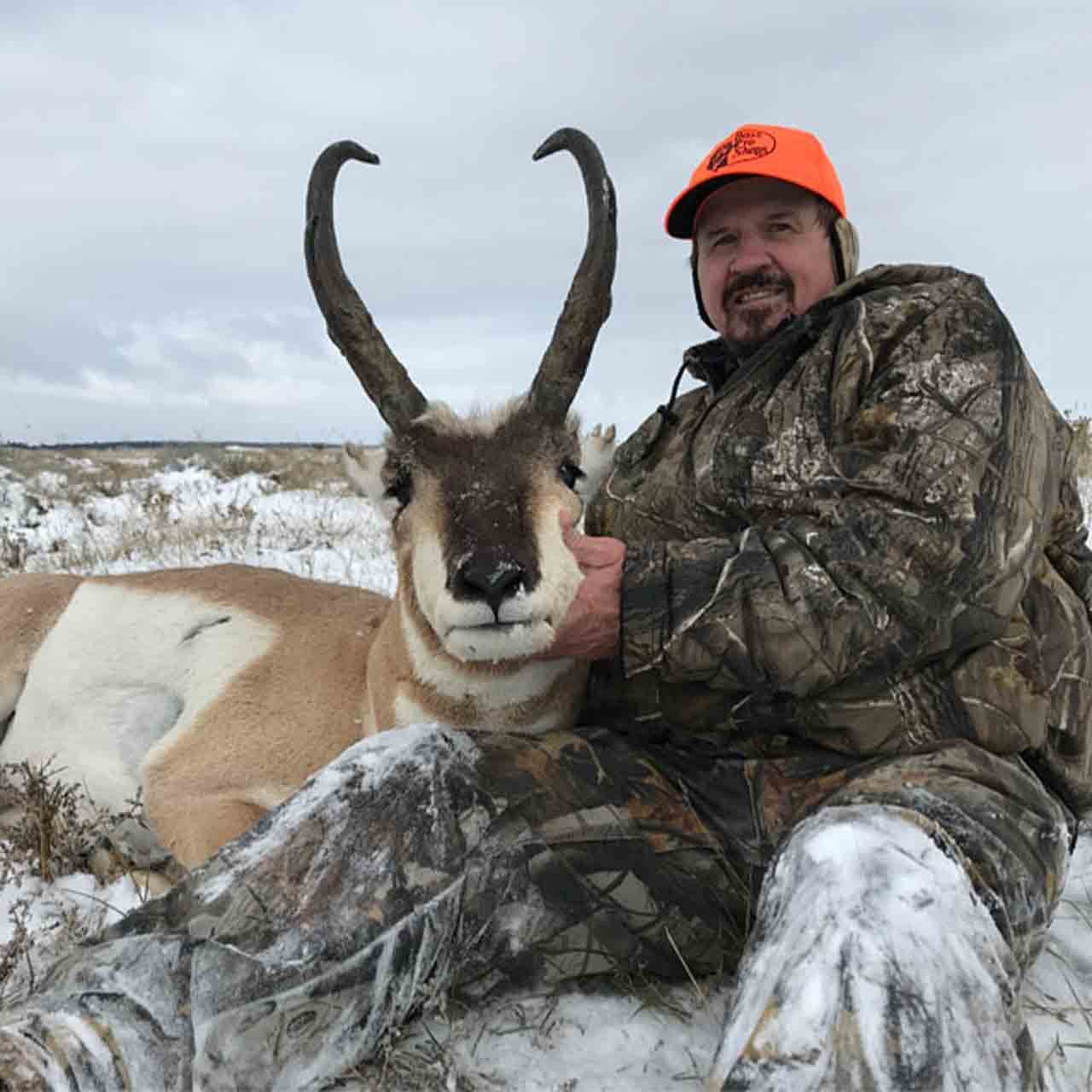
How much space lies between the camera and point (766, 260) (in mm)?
3986

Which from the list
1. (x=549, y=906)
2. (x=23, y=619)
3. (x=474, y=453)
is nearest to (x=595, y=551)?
(x=474, y=453)

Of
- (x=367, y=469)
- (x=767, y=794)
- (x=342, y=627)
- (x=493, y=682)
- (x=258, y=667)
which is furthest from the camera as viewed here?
(x=342, y=627)

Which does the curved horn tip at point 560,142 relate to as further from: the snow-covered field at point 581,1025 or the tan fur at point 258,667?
the snow-covered field at point 581,1025

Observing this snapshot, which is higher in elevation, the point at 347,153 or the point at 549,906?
the point at 347,153

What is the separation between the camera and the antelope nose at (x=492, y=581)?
110 inches

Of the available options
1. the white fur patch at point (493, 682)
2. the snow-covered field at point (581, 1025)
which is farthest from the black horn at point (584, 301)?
the snow-covered field at point (581, 1025)

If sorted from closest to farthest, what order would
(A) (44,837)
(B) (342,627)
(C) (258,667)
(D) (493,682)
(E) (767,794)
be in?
1. (E) (767,794)
2. (D) (493,682)
3. (A) (44,837)
4. (C) (258,667)
5. (B) (342,627)

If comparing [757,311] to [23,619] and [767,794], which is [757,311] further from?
[23,619]

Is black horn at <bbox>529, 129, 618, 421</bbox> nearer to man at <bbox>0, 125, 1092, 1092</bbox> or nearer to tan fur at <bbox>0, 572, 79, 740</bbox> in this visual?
man at <bbox>0, 125, 1092, 1092</bbox>

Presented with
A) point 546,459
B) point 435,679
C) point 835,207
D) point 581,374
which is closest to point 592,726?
point 435,679

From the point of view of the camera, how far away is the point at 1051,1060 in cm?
257

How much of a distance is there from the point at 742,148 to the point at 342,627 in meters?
2.82

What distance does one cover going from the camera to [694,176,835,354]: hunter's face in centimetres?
398

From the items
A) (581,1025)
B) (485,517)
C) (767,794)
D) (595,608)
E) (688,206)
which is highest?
(688,206)
